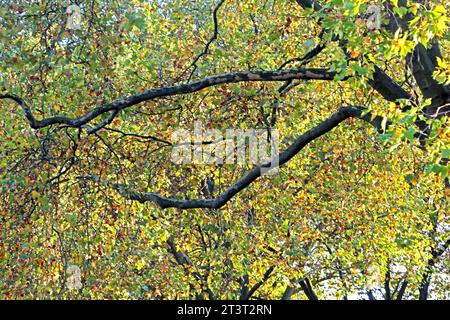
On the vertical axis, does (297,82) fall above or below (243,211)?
above

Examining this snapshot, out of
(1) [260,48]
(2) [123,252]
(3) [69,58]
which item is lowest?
(2) [123,252]

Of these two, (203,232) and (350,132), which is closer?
(350,132)

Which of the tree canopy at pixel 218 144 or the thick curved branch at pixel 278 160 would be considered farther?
the thick curved branch at pixel 278 160

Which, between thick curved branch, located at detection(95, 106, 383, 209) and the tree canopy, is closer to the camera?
the tree canopy

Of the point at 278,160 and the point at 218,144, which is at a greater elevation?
the point at 218,144

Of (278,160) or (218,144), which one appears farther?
(218,144)

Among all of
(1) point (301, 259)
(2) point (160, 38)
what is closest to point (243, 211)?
(1) point (301, 259)
